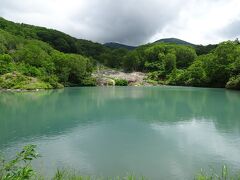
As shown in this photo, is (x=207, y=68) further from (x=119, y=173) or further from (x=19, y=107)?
(x=119, y=173)

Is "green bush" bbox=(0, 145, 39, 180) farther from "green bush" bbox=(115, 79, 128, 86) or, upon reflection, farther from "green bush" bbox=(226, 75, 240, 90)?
"green bush" bbox=(115, 79, 128, 86)

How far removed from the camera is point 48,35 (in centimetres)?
13750

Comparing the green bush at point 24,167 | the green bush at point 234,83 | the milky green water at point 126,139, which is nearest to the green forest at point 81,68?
the green bush at point 234,83

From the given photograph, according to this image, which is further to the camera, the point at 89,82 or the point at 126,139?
the point at 89,82

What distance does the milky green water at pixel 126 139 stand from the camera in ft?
39.0

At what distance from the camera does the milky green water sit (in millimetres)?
11875

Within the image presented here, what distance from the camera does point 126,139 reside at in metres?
16.8

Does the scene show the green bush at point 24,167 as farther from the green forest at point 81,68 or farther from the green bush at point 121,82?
the green bush at point 121,82

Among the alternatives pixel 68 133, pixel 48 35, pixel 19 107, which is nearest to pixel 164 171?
pixel 68 133

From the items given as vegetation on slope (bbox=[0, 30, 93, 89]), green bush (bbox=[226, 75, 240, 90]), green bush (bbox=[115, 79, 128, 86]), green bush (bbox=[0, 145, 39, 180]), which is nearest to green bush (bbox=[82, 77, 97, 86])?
vegetation on slope (bbox=[0, 30, 93, 89])

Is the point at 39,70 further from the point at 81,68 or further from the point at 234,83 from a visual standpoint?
the point at 234,83

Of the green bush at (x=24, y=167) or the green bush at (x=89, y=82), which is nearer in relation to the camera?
the green bush at (x=24, y=167)

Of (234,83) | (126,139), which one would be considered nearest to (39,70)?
(234,83)

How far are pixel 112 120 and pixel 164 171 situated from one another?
1246cm
